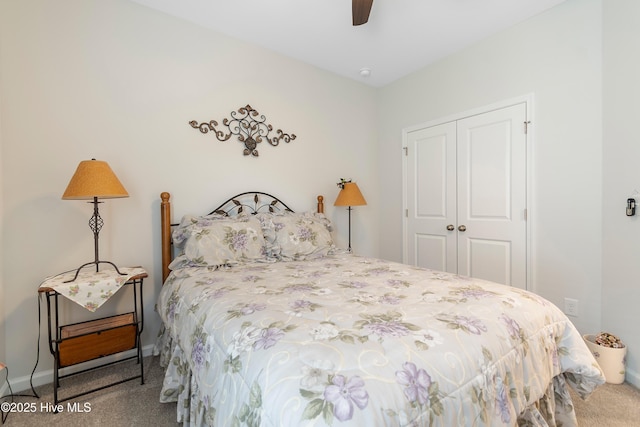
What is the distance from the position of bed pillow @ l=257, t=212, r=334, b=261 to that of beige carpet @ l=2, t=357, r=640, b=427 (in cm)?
119

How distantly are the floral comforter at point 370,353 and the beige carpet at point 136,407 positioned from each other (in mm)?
168

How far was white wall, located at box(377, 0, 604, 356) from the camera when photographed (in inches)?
85.3

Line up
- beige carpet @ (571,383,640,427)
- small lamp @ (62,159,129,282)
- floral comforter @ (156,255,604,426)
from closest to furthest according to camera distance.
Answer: floral comforter @ (156,255,604,426)
beige carpet @ (571,383,640,427)
small lamp @ (62,159,129,282)

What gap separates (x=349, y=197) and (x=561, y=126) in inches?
72.9

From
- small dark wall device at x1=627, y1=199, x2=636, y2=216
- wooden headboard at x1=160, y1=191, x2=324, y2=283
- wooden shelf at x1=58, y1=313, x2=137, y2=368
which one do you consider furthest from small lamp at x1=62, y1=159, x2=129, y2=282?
small dark wall device at x1=627, y1=199, x2=636, y2=216

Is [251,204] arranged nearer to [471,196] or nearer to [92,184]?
[92,184]

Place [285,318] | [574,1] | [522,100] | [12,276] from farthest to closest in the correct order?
[522,100] < [574,1] < [12,276] < [285,318]

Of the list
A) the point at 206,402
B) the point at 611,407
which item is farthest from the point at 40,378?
the point at 611,407

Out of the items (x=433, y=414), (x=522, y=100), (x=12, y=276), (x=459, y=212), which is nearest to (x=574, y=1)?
(x=522, y=100)

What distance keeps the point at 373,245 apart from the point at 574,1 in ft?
9.34

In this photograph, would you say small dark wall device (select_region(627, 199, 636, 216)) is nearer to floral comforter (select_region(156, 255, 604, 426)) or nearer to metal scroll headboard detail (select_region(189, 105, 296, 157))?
floral comforter (select_region(156, 255, 604, 426))

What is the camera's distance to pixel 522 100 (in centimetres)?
253

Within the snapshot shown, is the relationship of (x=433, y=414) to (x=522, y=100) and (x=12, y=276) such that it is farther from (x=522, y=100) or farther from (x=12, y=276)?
(x=522, y=100)

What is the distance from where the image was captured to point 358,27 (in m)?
2.58
